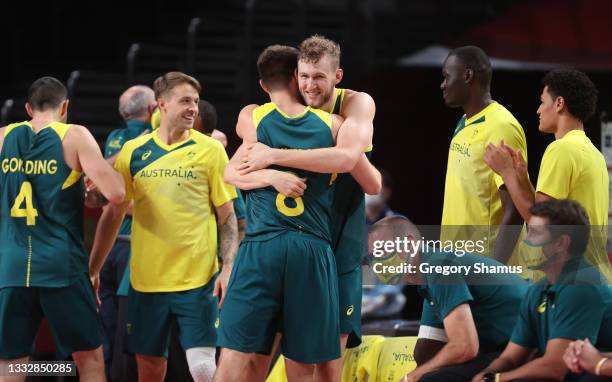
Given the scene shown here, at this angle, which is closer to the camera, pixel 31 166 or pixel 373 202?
pixel 31 166

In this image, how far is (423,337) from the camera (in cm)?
647

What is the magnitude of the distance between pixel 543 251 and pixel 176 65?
23.2ft

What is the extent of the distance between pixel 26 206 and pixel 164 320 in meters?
0.98

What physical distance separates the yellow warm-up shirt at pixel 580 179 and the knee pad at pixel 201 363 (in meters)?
2.02

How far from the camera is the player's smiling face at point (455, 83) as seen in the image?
264 inches

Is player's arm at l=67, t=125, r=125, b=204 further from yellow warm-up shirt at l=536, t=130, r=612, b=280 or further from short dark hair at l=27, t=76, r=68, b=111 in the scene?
yellow warm-up shirt at l=536, t=130, r=612, b=280

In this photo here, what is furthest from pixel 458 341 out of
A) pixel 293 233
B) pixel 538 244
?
pixel 293 233

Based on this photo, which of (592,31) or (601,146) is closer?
(601,146)

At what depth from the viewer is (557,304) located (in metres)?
5.55

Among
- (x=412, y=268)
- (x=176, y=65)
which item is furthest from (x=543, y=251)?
(x=176, y=65)

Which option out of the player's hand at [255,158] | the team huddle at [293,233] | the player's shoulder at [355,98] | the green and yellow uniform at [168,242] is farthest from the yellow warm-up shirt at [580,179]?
the green and yellow uniform at [168,242]

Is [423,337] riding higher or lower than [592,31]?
lower

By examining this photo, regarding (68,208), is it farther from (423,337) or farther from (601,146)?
(601,146)

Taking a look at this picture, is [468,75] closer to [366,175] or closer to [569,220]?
[366,175]
